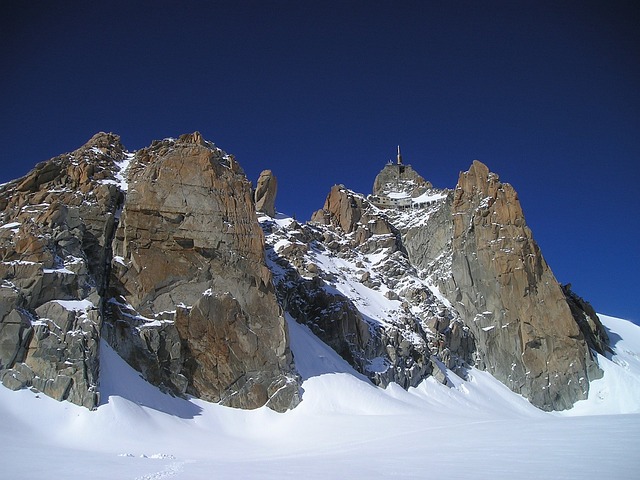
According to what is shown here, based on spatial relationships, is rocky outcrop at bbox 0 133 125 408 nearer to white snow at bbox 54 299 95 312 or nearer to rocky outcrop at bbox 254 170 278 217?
white snow at bbox 54 299 95 312

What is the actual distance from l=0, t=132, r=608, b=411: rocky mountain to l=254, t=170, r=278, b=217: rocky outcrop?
33 centimetres

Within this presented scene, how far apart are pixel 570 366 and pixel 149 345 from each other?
55.1 m

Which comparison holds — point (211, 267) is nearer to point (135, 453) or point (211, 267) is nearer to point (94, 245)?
point (94, 245)

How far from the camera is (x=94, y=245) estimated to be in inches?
1633

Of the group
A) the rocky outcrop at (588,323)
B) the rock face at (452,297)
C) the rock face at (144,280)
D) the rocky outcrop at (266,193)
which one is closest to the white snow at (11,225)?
the rock face at (144,280)

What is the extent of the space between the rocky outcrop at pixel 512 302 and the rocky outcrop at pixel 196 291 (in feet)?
125

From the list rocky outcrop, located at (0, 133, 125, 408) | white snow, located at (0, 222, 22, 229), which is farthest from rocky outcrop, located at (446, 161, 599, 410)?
white snow, located at (0, 222, 22, 229)

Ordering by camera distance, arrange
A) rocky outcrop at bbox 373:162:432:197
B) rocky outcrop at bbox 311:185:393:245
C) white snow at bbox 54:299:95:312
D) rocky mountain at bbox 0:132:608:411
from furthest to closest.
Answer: rocky outcrop at bbox 373:162:432:197 → rocky outcrop at bbox 311:185:393:245 → rocky mountain at bbox 0:132:608:411 → white snow at bbox 54:299:95:312

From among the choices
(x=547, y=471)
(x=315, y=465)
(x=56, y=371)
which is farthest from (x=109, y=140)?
(x=547, y=471)

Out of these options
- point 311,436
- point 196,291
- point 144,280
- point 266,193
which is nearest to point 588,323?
point 266,193

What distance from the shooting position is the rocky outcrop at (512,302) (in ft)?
219

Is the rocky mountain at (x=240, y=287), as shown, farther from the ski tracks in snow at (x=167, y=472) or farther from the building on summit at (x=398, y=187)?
the building on summit at (x=398, y=187)

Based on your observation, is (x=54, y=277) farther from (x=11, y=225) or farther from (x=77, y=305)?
(x=11, y=225)

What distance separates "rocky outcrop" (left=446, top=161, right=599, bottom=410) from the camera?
66.6 metres
